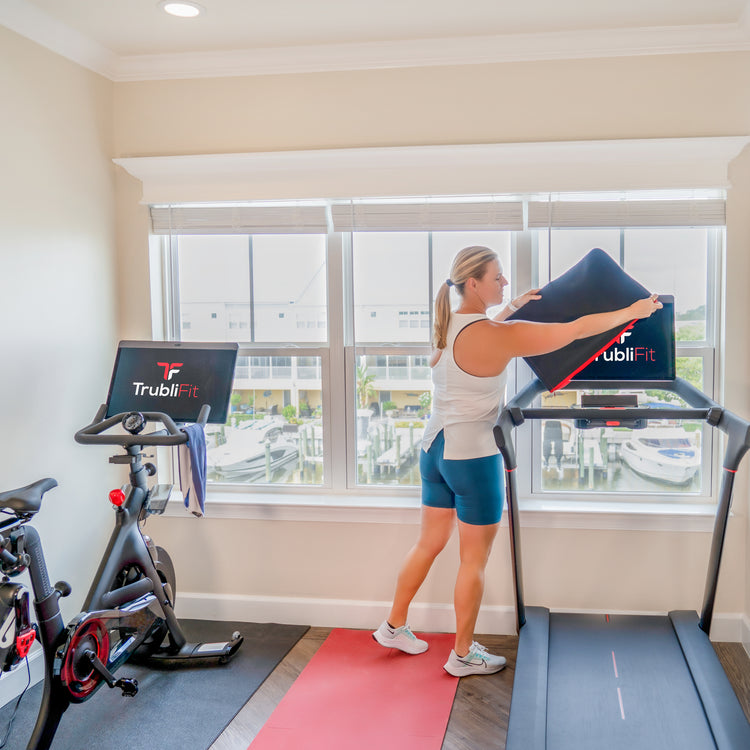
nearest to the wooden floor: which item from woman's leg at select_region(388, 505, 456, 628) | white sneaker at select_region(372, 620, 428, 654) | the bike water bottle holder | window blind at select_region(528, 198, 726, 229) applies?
white sneaker at select_region(372, 620, 428, 654)

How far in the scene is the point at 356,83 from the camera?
3072mm

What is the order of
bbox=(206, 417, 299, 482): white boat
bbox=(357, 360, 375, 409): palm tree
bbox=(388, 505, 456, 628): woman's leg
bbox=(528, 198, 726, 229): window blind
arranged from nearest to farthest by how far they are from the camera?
bbox=(388, 505, 456, 628): woman's leg, bbox=(528, 198, 726, 229): window blind, bbox=(357, 360, 375, 409): palm tree, bbox=(206, 417, 299, 482): white boat

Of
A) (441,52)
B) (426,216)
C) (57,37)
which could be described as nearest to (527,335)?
(426,216)

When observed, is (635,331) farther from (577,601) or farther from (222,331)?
(222,331)

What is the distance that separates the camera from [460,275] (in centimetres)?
262

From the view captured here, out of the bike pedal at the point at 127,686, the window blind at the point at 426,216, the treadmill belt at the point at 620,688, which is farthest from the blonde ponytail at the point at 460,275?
the bike pedal at the point at 127,686

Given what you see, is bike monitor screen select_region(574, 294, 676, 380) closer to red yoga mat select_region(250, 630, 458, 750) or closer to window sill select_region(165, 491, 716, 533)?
window sill select_region(165, 491, 716, 533)

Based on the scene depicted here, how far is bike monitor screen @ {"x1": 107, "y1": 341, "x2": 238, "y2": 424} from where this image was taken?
2836 mm

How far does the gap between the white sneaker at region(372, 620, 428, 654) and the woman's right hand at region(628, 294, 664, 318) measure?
5.29 feet

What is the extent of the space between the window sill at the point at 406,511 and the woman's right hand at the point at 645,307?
1.00 metres

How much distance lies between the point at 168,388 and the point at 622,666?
2076 mm

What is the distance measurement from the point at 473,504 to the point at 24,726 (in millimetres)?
1833

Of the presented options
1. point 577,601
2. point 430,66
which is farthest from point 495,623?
point 430,66

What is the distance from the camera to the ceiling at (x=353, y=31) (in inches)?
103
